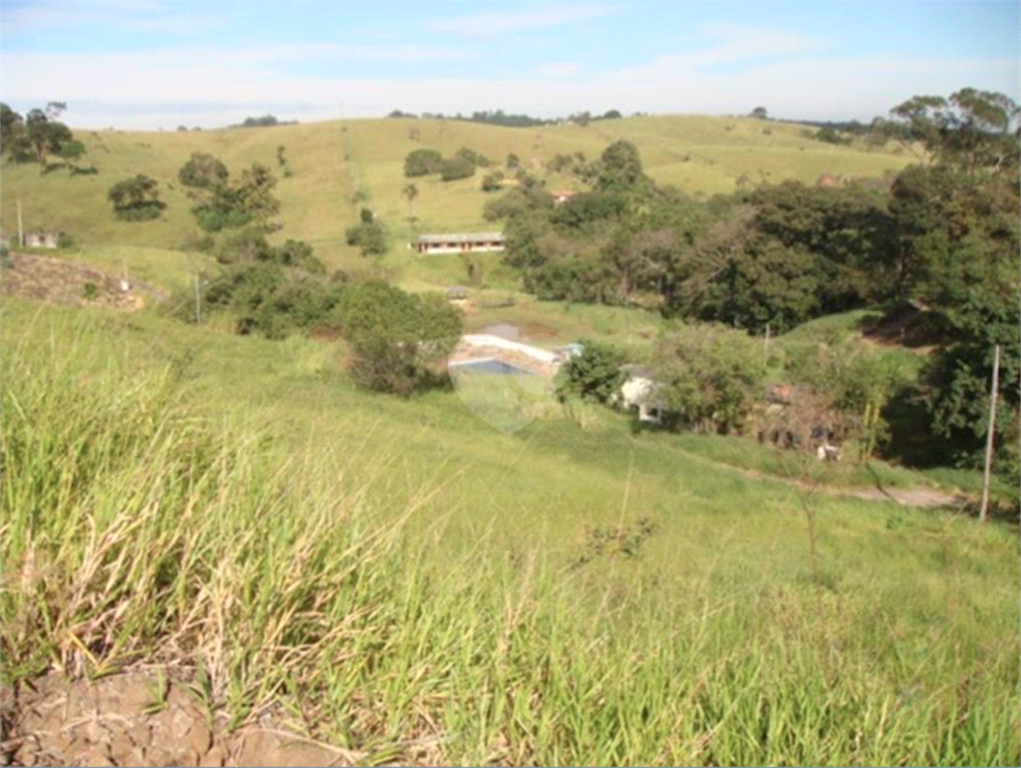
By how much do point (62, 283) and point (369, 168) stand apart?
3186 centimetres

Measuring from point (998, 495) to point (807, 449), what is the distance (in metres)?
2.97

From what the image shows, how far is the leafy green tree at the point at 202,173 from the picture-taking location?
123 feet

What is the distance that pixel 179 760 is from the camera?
1459mm

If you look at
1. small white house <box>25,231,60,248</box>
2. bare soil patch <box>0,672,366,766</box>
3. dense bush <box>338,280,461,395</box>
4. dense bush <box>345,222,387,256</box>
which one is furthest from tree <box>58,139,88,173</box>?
bare soil patch <box>0,672,366,766</box>

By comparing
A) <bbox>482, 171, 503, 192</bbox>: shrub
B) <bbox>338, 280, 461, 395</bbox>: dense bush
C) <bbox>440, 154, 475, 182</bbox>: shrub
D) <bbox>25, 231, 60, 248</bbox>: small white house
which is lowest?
<bbox>338, 280, 461, 395</bbox>: dense bush

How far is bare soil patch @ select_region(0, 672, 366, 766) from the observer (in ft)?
4.75

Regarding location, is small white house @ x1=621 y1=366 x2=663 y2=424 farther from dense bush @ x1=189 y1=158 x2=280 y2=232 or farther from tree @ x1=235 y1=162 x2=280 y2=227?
tree @ x1=235 y1=162 x2=280 y2=227

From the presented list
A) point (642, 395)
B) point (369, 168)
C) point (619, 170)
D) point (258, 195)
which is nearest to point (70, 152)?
point (258, 195)

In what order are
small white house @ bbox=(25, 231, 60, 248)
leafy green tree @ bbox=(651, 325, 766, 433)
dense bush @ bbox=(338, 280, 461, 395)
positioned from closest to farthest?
dense bush @ bbox=(338, 280, 461, 395)
leafy green tree @ bbox=(651, 325, 766, 433)
small white house @ bbox=(25, 231, 60, 248)

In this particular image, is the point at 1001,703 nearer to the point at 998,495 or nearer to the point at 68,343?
the point at 68,343

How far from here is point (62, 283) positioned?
13148 mm

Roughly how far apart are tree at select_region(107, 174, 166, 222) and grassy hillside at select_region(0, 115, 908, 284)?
49cm

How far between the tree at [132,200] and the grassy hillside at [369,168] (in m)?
0.49

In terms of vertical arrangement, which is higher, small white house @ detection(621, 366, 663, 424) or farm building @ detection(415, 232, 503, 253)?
farm building @ detection(415, 232, 503, 253)
